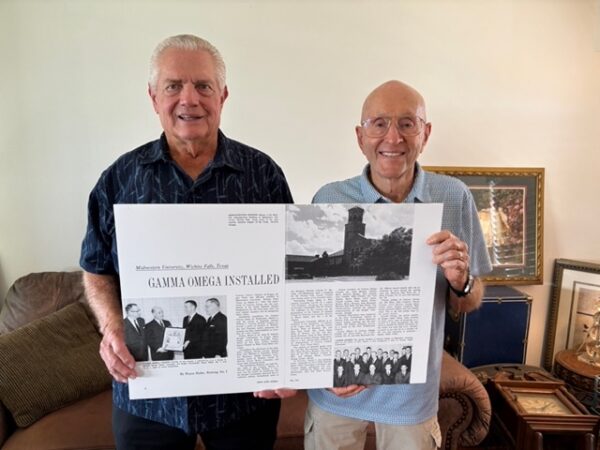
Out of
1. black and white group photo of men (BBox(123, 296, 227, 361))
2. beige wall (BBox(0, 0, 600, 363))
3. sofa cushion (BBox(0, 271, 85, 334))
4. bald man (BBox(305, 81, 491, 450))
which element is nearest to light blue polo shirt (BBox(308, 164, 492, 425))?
Result: bald man (BBox(305, 81, 491, 450))

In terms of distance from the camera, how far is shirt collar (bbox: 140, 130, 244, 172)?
0.96 meters

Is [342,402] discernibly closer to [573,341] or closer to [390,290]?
[390,290]

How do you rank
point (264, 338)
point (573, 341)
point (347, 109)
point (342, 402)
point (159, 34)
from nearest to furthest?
1. point (264, 338)
2. point (342, 402)
3. point (159, 34)
4. point (347, 109)
5. point (573, 341)

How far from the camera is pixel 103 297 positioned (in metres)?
1.00

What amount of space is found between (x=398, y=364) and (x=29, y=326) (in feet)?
5.30

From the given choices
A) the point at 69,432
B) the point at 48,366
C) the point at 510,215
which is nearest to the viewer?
the point at 69,432

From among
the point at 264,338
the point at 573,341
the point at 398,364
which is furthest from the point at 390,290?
the point at 573,341

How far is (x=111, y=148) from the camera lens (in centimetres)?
203

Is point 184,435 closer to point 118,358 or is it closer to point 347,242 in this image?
point 118,358

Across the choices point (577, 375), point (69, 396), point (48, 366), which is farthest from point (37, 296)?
point (577, 375)

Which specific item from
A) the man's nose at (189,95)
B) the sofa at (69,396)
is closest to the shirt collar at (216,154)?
the man's nose at (189,95)

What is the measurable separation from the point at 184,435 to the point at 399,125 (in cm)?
102

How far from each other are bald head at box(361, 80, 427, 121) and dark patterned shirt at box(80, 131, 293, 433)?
13.6 inches

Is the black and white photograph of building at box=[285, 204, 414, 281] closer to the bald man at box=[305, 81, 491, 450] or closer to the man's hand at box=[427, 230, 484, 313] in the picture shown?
the man's hand at box=[427, 230, 484, 313]
